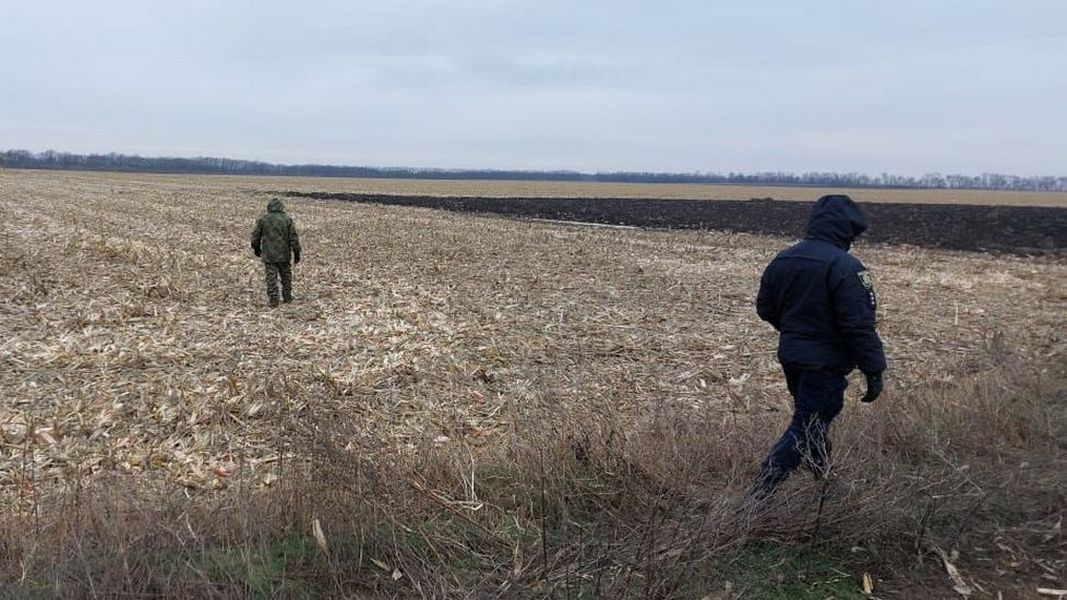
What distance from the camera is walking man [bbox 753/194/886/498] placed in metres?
4.59

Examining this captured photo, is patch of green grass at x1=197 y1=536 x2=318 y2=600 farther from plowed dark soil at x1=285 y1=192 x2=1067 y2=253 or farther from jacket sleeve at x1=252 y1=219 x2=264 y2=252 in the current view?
plowed dark soil at x1=285 y1=192 x2=1067 y2=253

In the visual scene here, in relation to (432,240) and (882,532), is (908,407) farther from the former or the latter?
(432,240)

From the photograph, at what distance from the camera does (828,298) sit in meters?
4.67

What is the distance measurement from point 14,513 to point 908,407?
6.63m

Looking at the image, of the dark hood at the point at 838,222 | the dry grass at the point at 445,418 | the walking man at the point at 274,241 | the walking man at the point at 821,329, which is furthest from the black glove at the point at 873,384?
the walking man at the point at 274,241

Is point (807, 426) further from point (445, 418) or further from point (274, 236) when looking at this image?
point (274, 236)

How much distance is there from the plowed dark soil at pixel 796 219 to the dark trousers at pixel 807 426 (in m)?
26.2

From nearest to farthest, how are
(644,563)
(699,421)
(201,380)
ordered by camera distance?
(644,563)
(699,421)
(201,380)

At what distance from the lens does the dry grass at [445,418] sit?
13.2 ft

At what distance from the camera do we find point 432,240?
2508cm

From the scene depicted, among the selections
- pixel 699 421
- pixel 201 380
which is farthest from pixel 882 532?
pixel 201 380

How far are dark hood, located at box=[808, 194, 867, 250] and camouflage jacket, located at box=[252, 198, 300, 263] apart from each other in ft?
31.7

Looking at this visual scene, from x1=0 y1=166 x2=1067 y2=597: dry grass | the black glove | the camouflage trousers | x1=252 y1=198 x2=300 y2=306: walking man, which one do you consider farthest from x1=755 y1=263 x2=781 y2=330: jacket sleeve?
the camouflage trousers

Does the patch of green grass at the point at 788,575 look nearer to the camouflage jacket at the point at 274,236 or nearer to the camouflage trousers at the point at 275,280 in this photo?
the camouflage jacket at the point at 274,236
